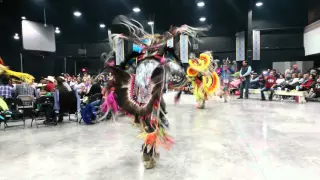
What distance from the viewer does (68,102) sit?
5.93 meters

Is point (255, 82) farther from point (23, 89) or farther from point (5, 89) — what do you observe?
point (5, 89)

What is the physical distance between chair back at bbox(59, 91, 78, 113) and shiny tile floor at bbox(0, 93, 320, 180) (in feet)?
2.02

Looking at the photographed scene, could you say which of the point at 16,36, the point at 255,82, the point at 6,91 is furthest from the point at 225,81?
the point at 16,36

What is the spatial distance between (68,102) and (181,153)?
3518 millimetres

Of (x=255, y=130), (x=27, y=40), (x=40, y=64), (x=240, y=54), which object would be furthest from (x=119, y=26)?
(x=240, y=54)

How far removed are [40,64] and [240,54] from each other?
36.2ft

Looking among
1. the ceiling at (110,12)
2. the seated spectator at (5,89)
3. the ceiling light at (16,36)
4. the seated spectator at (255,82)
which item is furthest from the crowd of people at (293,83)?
the ceiling light at (16,36)

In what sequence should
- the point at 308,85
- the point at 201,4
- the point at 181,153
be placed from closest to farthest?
the point at 181,153, the point at 308,85, the point at 201,4

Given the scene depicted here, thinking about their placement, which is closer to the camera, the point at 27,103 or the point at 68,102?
the point at 68,102

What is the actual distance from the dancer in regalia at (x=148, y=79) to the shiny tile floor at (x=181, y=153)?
0.41m

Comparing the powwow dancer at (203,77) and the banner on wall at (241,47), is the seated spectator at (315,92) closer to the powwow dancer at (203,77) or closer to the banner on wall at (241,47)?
the powwow dancer at (203,77)

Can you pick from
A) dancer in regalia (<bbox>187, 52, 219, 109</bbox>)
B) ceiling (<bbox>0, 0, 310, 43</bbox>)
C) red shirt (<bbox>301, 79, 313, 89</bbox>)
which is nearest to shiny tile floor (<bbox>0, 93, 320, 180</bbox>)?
dancer in regalia (<bbox>187, 52, 219, 109</bbox>)

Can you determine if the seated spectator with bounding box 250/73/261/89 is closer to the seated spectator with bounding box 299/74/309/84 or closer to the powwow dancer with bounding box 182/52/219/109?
the seated spectator with bounding box 299/74/309/84

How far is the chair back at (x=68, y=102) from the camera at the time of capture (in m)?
5.86
